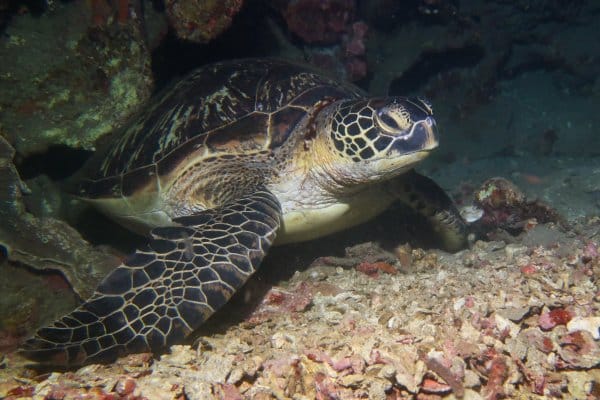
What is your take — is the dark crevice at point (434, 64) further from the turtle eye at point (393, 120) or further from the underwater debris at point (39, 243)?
the underwater debris at point (39, 243)

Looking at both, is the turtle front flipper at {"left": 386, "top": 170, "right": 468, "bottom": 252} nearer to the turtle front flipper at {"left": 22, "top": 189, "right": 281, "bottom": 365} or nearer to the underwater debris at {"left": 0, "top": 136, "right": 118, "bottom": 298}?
the turtle front flipper at {"left": 22, "top": 189, "right": 281, "bottom": 365}

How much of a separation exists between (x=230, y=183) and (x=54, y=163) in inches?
93.0

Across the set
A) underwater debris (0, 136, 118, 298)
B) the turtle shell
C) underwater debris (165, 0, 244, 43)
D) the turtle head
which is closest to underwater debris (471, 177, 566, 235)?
the turtle head

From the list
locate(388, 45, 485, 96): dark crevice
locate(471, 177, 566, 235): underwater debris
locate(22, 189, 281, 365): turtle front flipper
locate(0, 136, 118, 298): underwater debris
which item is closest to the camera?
locate(22, 189, 281, 365): turtle front flipper

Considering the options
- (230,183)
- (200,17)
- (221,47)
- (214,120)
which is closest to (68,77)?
(200,17)

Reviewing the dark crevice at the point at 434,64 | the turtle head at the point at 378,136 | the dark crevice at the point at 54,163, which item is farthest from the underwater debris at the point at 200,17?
the dark crevice at the point at 434,64

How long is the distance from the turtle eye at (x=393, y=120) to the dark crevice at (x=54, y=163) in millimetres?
3349

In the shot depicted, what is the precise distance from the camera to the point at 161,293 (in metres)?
2.11

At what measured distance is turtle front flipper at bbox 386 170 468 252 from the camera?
3.68 m

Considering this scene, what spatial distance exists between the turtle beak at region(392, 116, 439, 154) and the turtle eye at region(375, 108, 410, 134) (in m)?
0.06

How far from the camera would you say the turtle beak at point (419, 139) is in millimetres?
2672

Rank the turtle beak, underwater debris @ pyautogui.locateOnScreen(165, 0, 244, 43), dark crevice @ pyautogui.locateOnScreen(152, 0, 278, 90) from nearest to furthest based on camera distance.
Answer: the turtle beak < underwater debris @ pyautogui.locateOnScreen(165, 0, 244, 43) < dark crevice @ pyautogui.locateOnScreen(152, 0, 278, 90)

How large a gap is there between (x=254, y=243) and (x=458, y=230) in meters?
2.36

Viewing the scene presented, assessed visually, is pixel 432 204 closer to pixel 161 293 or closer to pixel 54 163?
pixel 161 293
